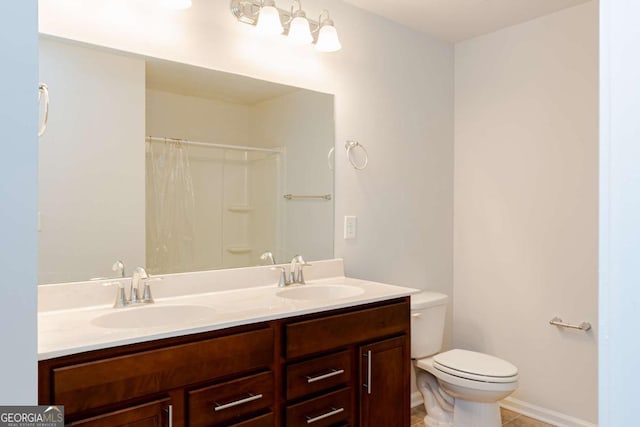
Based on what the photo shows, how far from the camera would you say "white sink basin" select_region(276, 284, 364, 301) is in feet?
6.46

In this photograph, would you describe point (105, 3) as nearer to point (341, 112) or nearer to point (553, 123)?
point (341, 112)

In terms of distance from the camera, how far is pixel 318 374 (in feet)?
5.27

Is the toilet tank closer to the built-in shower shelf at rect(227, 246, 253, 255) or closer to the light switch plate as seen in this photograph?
the light switch plate

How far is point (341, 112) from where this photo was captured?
2.35 m

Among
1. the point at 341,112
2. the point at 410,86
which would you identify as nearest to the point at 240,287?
the point at 341,112

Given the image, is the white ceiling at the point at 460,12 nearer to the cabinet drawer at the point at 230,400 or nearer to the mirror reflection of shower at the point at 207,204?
the mirror reflection of shower at the point at 207,204

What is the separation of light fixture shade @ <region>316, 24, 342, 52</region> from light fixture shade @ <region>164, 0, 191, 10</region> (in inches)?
25.8

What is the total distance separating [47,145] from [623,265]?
1706 millimetres

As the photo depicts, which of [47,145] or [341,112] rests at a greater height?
[341,112]

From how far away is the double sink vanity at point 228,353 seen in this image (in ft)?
3.76

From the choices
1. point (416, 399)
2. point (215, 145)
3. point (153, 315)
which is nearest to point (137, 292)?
point (153, 315)

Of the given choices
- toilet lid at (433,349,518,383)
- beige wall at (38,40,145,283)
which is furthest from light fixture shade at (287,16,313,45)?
toilet lid at (433,349,518,383)

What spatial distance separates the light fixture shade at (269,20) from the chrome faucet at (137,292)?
3.91ft

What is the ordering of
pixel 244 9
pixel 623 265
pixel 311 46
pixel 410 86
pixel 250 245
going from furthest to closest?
pixel 410 86, pixel 311 46, pixel 250 245, pixel 244 9, pixel 623 265
